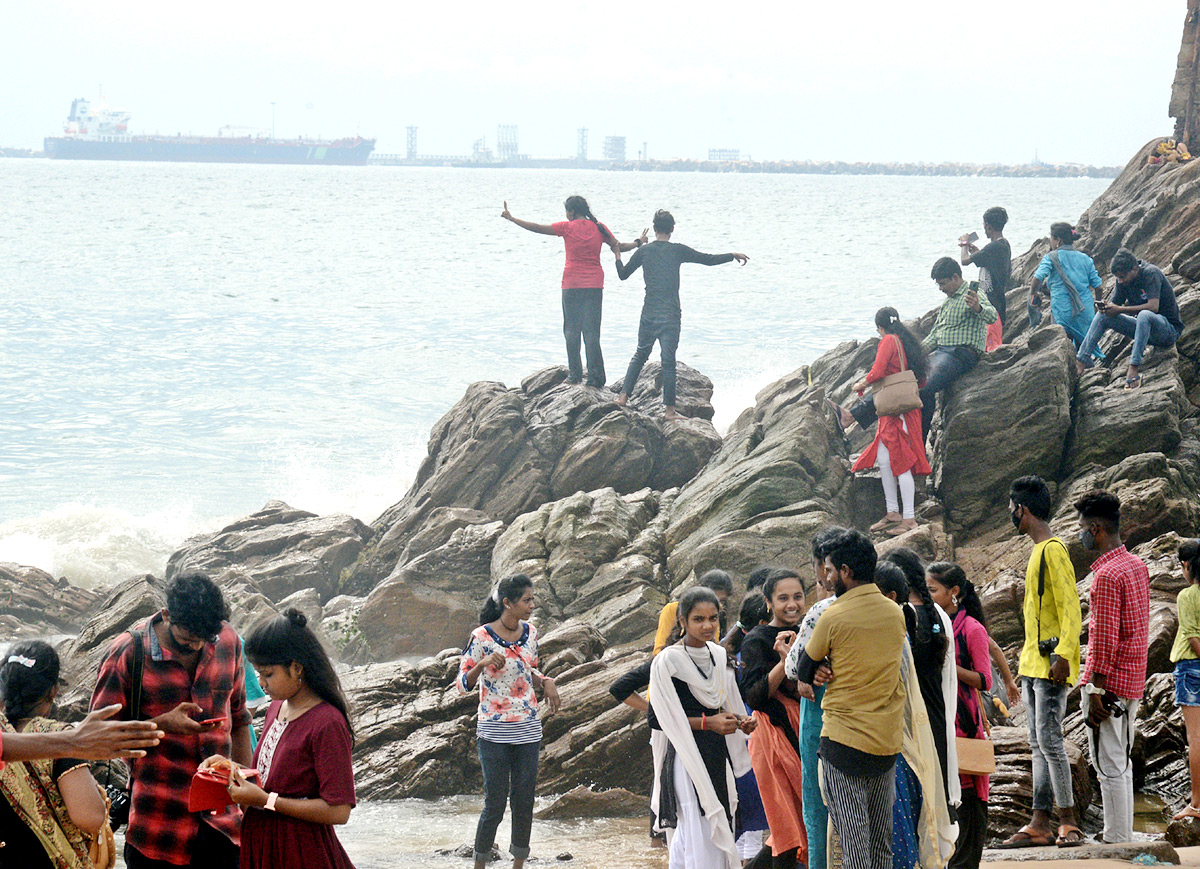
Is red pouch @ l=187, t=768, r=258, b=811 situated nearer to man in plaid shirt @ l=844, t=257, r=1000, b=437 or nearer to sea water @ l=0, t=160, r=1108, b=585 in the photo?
man in plaid shirt @ l=844, t=257, r=1000, b=437

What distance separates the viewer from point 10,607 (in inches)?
645

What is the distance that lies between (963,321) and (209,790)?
986 centimetres

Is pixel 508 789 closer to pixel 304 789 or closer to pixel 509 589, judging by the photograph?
pixel 509 589

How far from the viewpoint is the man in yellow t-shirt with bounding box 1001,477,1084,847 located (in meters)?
6.75

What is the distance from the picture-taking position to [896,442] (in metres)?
11.4

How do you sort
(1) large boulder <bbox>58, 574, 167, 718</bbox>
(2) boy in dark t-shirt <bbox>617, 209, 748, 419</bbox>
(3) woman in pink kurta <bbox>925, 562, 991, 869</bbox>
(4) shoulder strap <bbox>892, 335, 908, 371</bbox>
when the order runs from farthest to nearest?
(2) boy in dark t-shirt <bbox>617, 209, 748, 419</bbox> → (4) shoulder strap <bbox>892, 335, 908, 371</bbox> → (1) large boulder <bbox>58, 574, 167, 718</bbox> → (3) woman in pink kurta <bbox>925, 562, 991, 869</bbox>

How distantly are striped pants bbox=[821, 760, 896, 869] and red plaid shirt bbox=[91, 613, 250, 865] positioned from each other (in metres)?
2.58

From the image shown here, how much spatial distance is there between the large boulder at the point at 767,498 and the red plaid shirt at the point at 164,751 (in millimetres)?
7299

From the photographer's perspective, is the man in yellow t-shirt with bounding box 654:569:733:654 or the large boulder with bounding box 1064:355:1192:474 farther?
the large boulder with bounding box 1064:355:1192:474

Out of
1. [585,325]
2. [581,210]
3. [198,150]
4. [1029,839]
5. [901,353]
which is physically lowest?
[1029,839]

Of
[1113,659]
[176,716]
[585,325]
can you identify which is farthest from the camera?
[585,325]

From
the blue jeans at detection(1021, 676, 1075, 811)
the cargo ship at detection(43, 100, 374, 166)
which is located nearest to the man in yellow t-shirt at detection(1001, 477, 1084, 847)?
the blue jeans at detection(1021, 676, 1075, 811)

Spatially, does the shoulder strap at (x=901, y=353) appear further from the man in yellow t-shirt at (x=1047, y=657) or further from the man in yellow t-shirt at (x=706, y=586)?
the man in yellow t-shirt at (x=706, y=586)

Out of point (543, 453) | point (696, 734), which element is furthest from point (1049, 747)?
point (543, 453)
